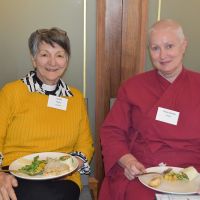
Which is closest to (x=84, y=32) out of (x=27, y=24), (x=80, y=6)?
(x=80, y=6)

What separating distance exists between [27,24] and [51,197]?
46.9 inches

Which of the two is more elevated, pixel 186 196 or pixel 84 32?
pixel 84 32

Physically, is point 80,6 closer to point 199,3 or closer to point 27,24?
point 27,24

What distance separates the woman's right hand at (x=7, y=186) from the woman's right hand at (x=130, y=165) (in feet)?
1.76

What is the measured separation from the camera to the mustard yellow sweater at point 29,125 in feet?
6.00

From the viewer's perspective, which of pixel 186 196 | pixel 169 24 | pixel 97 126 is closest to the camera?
pixel 186 196

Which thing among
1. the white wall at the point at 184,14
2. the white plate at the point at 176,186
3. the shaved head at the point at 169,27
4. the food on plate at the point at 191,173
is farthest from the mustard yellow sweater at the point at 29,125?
the white wall at the point at 184,14

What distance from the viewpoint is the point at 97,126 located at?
2.46 m

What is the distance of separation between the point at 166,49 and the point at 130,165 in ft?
2.07

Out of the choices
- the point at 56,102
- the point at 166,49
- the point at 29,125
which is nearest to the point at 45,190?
the point at 29,125

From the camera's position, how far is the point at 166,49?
182 centimetres

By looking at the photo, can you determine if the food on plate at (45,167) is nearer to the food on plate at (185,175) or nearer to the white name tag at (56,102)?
the white name tag at (56,102)

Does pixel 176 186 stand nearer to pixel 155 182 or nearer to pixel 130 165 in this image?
pixel 155 182

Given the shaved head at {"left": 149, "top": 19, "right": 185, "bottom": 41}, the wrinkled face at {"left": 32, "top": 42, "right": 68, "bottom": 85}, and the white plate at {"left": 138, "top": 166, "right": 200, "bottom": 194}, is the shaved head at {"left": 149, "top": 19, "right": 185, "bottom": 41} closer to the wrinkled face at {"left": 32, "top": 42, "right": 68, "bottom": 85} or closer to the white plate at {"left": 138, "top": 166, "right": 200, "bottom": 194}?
the wrinkled face at {"left": 32, "top": 42, "right": 68, "bottom": 85}
